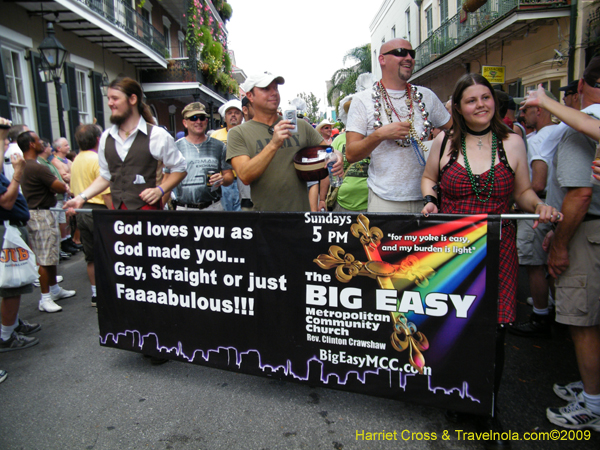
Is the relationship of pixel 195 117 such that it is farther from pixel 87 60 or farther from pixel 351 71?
pixel 351 71

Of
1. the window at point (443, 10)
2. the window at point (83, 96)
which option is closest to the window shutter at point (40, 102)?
the window at point (83, 96)

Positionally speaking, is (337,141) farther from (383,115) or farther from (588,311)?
(588,311)

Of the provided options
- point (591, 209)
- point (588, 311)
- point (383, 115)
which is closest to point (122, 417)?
point (383, 115)

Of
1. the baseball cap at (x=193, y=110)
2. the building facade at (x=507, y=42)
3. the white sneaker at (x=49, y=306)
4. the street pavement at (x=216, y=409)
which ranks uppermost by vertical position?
the building facade at (x=507, y=42)

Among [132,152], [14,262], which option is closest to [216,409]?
[132,152]

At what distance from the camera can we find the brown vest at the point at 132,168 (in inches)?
126

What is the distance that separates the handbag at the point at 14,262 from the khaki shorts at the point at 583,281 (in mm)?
4089

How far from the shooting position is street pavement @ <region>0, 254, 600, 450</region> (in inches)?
91.9

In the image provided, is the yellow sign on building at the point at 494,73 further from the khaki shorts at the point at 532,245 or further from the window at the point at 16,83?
the window at the point at 16,83

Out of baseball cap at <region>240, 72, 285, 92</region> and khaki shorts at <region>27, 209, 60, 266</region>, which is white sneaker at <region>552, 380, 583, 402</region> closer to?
baseball cap at <region>240, 72, 285, 92</region>

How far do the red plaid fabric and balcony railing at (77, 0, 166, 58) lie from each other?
12.0m

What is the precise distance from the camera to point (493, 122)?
7.82 ft

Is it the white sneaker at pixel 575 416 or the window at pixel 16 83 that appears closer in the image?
the white sneaker at pixel 575 416

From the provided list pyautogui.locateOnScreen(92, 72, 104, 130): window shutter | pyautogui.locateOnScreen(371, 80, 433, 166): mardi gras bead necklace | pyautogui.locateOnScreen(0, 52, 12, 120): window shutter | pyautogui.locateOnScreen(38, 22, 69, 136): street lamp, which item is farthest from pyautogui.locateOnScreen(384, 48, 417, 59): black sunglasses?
pyautogui.locateOnScreen(92, 72, 104, 130): window shutter
